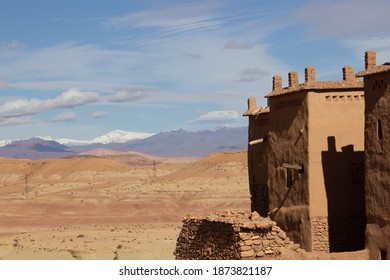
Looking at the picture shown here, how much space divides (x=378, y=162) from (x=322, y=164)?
3395 mm

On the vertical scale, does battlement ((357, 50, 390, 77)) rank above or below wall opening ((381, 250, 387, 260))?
above

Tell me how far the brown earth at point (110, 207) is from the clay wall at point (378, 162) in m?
1.05

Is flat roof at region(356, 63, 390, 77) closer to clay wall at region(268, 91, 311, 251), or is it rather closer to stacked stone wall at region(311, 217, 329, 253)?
clay wall at region(268, 91, 311, 251)

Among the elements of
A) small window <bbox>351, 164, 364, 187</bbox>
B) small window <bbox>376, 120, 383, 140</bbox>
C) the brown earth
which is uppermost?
small window <bbox>376, 120, 383, 140</bbox>

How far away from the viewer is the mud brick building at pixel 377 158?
24.4m

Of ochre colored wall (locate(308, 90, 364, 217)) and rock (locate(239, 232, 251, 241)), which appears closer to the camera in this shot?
rock (locate(239, 232, 251, 241))

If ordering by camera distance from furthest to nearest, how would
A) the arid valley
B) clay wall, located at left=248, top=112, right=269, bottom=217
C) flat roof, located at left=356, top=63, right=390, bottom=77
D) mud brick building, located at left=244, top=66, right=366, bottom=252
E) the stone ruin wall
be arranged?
the arid valley
clay wall, located at left=248, top=112, right=269, bottom=217
mud brick building, located at left=244, top=66, right=366, bottom=252
the stone ruin wall
flat roof, located at left=356, top=63, right=390, bottom=77

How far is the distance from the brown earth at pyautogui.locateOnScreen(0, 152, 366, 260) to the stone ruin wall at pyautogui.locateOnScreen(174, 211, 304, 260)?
1.24 m

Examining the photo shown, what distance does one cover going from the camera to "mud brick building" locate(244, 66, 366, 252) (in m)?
27.8

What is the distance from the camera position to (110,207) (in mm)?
85000

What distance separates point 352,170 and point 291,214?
2.78 m

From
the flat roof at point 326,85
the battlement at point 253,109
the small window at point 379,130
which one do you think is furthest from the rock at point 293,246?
the battlement at point 253,109

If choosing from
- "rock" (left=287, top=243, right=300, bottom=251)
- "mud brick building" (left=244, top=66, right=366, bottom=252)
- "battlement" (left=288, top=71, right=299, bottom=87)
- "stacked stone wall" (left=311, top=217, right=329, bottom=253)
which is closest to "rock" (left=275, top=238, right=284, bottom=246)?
"rock" (left=287, top=243, right=300, bottom=251)
